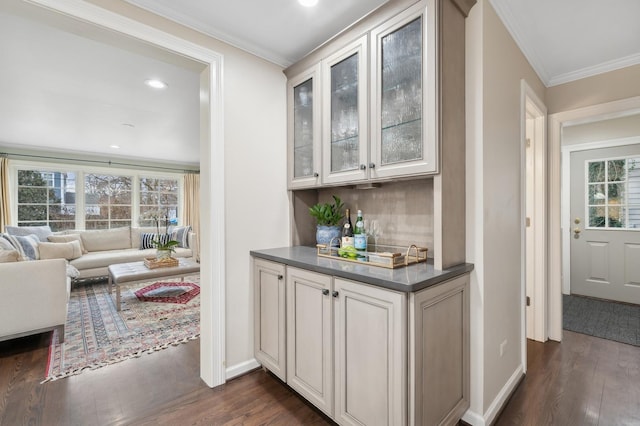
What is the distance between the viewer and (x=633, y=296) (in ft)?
12.5

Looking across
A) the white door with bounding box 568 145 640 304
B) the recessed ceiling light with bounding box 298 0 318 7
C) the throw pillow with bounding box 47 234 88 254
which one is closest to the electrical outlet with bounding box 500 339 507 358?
the recessed ceiling light with bounding box 298 0 318 7

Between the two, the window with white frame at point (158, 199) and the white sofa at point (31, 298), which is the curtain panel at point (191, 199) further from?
the white sofa at point (31, 298)

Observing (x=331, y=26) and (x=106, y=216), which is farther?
(x=106, y=216)

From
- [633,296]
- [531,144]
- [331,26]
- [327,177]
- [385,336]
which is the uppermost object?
[331,26]

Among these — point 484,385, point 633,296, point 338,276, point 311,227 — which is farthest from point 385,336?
point 633,296

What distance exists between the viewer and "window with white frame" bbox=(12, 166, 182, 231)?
5.53 meters

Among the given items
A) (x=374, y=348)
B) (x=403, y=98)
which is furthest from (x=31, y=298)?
(x=403, y=98)

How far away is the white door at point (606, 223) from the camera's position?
3840mm

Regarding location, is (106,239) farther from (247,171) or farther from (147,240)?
(247,171)

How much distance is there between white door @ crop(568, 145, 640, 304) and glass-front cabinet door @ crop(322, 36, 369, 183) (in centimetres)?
415

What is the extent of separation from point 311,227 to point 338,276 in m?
1.13

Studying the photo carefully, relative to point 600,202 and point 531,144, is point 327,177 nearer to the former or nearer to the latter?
point 531,144

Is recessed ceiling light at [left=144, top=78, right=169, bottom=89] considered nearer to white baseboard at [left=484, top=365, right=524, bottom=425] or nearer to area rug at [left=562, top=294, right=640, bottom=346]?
white baseboard at [left=484, top=365, right=524, bottom=425]

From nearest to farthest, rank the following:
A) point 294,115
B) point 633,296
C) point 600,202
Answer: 1. point 294,115
2. point 633,296
3. point 600,202
